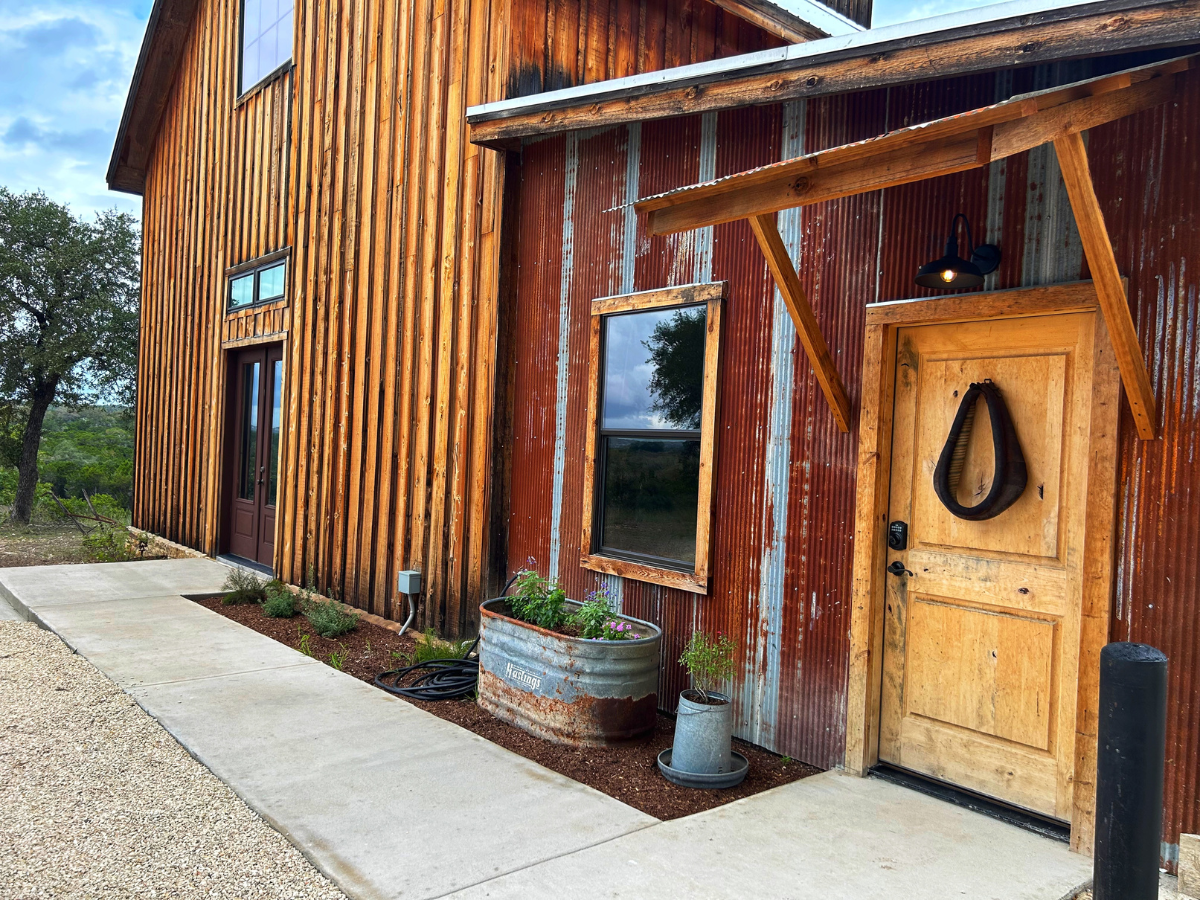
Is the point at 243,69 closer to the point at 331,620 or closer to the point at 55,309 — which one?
the point at 331,620

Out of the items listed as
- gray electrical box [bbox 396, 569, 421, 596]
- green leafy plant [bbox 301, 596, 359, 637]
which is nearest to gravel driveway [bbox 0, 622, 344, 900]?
green leafy plant [bbox 301, 596, 359, 637]

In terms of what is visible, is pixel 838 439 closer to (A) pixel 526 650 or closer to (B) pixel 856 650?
(B) pixel 856 650

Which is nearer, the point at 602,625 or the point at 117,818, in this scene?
the point at 117,818

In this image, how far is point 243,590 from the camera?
7.79 meters

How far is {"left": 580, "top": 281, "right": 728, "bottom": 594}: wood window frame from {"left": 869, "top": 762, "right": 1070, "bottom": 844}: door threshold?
1.31 meters

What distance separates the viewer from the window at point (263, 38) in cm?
916

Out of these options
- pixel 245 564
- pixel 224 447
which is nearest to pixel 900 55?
pixel 245 564

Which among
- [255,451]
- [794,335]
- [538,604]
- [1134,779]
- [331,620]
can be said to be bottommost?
[331,620]

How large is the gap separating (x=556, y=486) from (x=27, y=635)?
13.5 ft

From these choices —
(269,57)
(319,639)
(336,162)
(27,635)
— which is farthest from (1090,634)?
(269,57)

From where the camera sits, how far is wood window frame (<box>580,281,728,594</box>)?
470cm

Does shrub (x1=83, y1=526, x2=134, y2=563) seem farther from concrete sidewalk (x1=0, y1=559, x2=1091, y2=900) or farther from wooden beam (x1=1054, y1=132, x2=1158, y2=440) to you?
wooden beam (x1=1054, y1=132, x2=1158, y2=440)

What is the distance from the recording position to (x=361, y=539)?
24.5ft

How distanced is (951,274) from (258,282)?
8005 mm
